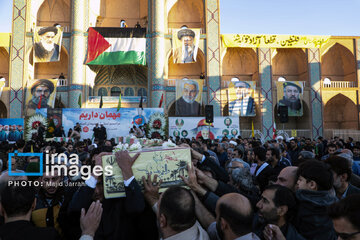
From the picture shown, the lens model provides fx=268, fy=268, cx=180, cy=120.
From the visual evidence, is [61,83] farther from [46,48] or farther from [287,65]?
[287,65]

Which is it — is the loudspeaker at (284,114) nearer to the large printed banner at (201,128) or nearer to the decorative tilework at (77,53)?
the large printed banner at (201,128)

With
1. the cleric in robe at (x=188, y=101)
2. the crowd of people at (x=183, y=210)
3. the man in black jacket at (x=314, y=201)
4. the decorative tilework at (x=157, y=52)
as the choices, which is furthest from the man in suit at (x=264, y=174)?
the decorative tilework at (x=157, y=52)

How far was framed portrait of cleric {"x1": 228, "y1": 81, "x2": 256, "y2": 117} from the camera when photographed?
20878mm

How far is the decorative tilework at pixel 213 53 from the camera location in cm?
2112

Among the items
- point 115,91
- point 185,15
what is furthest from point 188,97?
point 185,15

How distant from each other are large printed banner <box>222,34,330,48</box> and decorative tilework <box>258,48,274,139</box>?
68 centimetres

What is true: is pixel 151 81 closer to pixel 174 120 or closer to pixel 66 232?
pixel 174 120

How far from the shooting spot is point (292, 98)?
2155cm

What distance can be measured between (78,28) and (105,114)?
8.83 metres

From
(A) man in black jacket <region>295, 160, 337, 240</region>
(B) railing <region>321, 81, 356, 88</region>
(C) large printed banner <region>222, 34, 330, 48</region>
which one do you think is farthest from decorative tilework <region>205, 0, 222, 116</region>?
(A) man in black jacket <region>295, 160, 337, 240</region>

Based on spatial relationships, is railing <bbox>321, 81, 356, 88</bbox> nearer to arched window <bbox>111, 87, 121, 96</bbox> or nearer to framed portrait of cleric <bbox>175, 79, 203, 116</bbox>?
framed portrait of cleric <bbox>175, 79, 203, 116</bbox>

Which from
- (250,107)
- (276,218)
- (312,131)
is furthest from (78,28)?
(276,218)

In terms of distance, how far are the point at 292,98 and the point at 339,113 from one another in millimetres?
6290

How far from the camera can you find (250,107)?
21000 millimetres
